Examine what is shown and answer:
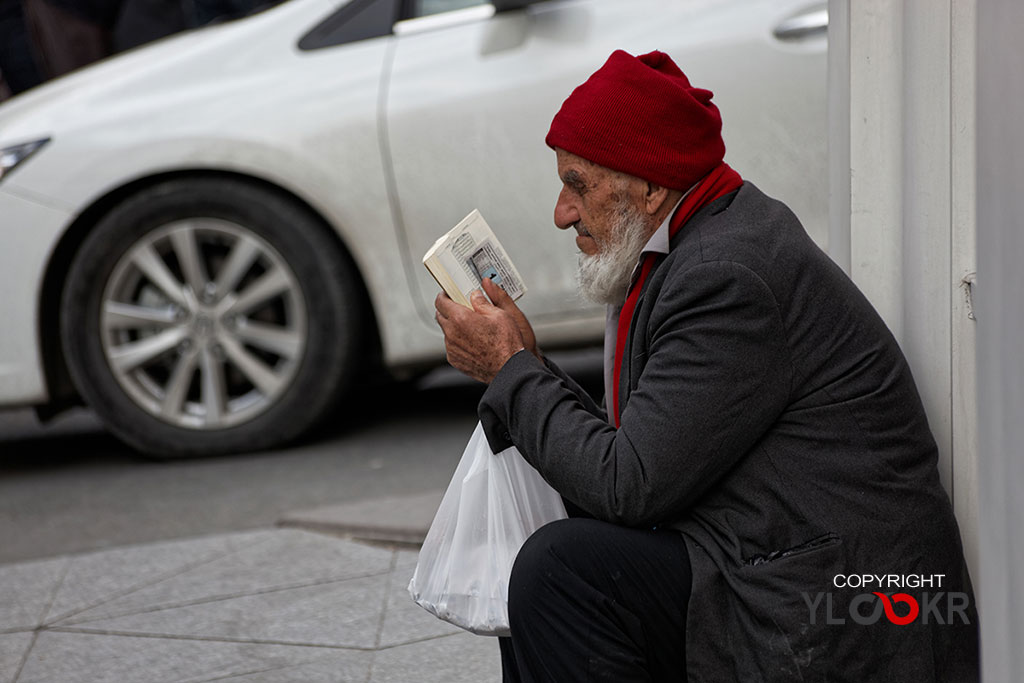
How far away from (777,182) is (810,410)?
2.33 m

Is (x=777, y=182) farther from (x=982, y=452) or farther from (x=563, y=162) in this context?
(x=982, y=452)

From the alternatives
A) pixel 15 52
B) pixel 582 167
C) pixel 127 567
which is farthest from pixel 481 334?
pixel 15 52

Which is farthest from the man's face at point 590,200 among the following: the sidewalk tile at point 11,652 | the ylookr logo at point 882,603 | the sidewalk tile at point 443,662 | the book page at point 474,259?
the sidewalk tile at point 11,652

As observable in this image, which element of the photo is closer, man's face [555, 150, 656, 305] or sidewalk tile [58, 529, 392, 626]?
man's face [555, 150, 656, 305]

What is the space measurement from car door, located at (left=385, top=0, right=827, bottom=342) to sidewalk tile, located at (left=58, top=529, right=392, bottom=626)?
3.33 feet

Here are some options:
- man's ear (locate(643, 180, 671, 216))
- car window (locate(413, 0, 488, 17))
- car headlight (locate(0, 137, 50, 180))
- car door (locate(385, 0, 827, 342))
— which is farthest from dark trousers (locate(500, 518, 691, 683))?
car headlight (locate(0, 137, 50, 180))

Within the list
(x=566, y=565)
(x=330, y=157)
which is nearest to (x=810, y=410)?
(x=566, y=565)

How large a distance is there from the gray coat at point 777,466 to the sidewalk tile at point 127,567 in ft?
5.92

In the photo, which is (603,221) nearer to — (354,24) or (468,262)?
(468,262)

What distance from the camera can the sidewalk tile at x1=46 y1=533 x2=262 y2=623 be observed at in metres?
3.42

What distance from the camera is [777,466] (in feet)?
6.47

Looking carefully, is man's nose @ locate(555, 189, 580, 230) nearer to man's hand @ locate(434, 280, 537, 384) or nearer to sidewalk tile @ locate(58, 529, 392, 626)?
man's hand @ locate(434, 280, 537, 384)

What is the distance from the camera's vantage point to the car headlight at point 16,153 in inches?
173

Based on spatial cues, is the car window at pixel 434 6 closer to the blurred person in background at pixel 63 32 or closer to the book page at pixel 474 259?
the book page at pixel 474 259
